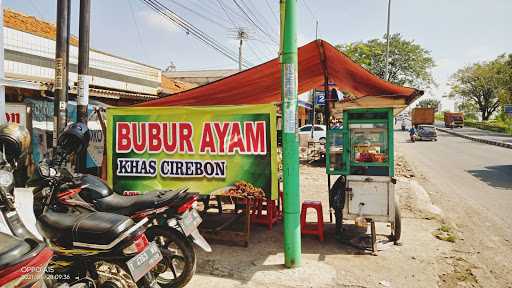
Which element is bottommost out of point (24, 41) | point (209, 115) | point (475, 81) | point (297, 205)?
point (297, 205)

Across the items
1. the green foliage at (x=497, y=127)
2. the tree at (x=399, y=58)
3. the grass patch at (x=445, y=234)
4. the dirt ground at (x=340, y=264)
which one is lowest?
the dirt ground at (x=340, y=264)

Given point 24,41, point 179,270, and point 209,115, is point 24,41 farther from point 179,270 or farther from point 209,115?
point 179,270

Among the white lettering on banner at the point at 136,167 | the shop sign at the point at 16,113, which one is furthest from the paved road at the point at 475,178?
the shop sign at the point at 16,113

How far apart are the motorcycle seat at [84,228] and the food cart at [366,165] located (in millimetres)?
3323

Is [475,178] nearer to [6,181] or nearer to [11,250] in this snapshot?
[6,181]

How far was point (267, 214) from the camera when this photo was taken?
6.05 m

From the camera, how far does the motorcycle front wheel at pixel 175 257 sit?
3.70 meters

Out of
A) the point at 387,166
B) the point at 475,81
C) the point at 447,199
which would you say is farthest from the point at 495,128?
the point at 387,166

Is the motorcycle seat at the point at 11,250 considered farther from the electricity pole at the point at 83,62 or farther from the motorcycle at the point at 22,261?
the electricity pole at the point at 83,62

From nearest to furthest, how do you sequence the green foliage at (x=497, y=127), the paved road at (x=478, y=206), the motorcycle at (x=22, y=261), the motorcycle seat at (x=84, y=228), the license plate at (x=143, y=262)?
1. the motorcycle at (x=22, y=261)
2. the license plate at (x=143, y=262)
3. the motorcycle seat at (x=84, y=228)
4. the paved road at (x=478, y=206)
5. the green foliage at (x=497, y=127)

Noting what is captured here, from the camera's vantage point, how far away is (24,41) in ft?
33.9

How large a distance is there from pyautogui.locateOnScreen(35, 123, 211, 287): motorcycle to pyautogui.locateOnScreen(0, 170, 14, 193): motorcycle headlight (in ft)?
2.26

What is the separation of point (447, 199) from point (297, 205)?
230 inches

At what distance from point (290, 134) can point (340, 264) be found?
1.82m
